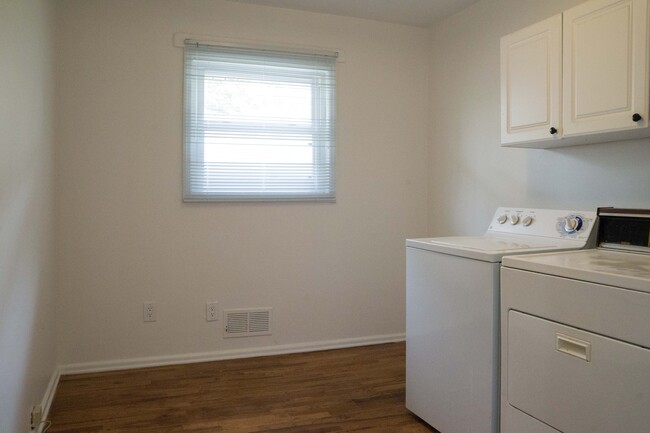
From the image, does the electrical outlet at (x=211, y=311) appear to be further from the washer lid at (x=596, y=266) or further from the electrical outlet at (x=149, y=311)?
the washer lid at (x=596, y=266)

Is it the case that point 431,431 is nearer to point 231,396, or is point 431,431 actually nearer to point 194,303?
point 231,396

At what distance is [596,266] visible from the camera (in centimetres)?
157

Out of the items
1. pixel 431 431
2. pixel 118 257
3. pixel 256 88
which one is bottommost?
pixel 431 431

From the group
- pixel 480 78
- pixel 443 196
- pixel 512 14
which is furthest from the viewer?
pixel 443 196

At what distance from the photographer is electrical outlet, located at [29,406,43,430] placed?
202 cm

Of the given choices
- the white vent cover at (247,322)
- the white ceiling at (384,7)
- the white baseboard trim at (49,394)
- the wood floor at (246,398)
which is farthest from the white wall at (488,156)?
the white baseboard trim at (49,394)

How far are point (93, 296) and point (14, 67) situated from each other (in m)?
1.55

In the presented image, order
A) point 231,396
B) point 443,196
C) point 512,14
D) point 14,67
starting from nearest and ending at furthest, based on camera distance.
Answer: point 14,67 < point 231,396 < point 512,14 < point 443,196

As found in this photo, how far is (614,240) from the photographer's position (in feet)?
6.68

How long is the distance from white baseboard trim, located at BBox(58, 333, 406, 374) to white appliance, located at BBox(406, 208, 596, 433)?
3.45 feet

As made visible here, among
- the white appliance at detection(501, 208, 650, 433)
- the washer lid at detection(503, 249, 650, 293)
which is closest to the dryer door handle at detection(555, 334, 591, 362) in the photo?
the white appliance at detection(501, 208, 650, 433)

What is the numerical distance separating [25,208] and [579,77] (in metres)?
2.42

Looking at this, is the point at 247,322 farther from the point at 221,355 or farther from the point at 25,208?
the point at 25,208

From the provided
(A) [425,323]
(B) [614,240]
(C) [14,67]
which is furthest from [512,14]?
(C) [14,67]
